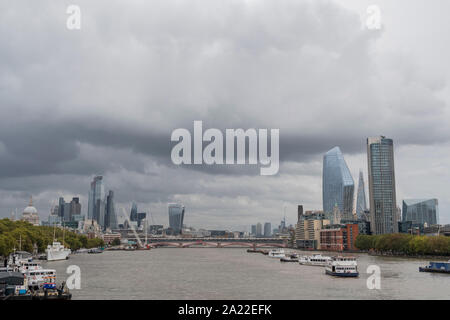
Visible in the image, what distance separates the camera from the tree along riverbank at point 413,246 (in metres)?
97.6

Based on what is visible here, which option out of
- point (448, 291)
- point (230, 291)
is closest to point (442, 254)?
point (448, 291)

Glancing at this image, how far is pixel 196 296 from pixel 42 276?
55.1ft

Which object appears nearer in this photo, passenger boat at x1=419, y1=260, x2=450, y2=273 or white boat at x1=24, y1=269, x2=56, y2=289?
white boat at x1=24, y1=269, x2=56, y2=289

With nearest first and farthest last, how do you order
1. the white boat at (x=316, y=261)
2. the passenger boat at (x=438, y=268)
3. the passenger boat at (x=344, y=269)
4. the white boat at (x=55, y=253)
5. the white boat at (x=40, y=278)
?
the white boat at (x=40, y=278)
the passenger boat at (x=344, y=269)
the passenger boat at (x=438, y=268)
the white boat at (x=316, y=261)
the white boat at (x=55, y=253)

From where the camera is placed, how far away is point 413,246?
104m

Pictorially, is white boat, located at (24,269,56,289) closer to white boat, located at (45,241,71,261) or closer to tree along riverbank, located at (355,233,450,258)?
white boat, located at (45,241,71,261)

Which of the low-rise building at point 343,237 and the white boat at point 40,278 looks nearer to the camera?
the white boat at point 40,278

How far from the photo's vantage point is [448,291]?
41.6 m

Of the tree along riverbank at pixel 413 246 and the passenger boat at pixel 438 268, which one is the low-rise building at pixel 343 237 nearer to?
the tree along riverbank at pixel 413 246

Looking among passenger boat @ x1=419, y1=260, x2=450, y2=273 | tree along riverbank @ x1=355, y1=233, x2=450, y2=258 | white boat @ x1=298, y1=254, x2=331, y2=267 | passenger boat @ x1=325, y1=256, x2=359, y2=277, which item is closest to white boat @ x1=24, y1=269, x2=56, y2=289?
passenger boat @ x1=325, y1=256, x2=359, y2=277

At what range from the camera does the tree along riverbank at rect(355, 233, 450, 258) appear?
320 ft

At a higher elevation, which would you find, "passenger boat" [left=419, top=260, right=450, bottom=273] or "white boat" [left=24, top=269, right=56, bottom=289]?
"white boat" [left=24, top=269, right=56, bottom=289]

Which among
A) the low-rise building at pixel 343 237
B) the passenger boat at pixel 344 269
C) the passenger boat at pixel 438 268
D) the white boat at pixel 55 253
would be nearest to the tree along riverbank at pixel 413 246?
the passenger boat at pixel 438 268
